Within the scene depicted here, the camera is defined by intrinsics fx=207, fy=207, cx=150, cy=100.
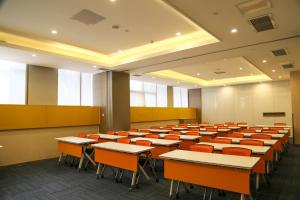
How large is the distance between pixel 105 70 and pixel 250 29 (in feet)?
19.1

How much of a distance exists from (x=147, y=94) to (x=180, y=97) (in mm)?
3878

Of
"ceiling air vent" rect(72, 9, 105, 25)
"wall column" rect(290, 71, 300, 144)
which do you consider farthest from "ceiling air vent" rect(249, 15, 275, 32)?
"wall column" rect(290, 71, 300, 144)

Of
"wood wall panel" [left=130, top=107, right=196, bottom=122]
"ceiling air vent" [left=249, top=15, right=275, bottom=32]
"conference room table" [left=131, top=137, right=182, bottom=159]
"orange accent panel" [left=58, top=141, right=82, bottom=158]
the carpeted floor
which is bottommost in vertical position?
the carpeted floor

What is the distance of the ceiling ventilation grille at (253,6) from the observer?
3817 millimetres

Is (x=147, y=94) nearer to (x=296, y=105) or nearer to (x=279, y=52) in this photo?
(x=279, y=52)

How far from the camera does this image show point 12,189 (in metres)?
4.27

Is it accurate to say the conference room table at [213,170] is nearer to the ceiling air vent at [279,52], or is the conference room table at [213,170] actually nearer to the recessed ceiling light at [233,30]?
the recessed ceiling light at [233,30]

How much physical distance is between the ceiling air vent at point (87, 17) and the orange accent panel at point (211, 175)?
357 cm

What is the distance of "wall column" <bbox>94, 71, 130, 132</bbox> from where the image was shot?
862 cm

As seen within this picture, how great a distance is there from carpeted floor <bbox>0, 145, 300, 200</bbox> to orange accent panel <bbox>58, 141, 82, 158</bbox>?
425mm

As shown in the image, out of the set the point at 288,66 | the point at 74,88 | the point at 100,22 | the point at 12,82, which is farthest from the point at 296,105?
Answer: the point at 12,82

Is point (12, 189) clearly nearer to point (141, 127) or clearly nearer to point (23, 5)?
point (23, 5)

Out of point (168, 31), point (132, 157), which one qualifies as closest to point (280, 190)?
point (132, 157)

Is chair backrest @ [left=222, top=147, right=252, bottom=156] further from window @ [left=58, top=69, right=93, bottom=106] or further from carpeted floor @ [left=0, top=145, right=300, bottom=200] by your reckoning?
window @ [left=58, top=69, right=93, bottom=106]
